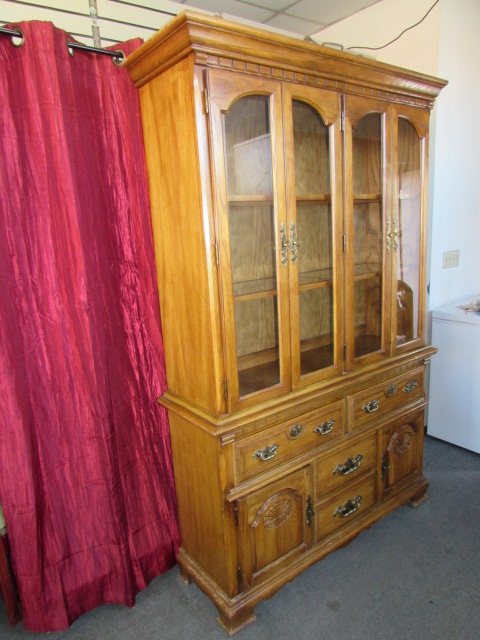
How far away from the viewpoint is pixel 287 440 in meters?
1.63

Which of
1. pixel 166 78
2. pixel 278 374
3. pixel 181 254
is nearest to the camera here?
pixel 166 78

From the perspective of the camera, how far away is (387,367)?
1924mm

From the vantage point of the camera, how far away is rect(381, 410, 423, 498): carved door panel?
2023 mm

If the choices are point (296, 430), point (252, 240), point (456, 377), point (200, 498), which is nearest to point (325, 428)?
point (296, 430)

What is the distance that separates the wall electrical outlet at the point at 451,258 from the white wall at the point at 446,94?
27 mm

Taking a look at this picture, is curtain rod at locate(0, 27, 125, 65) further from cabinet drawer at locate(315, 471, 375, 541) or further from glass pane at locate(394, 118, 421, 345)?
cabinet drawer at locate(315, 471, 375, 541)

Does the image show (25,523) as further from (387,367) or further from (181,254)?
(387,367)

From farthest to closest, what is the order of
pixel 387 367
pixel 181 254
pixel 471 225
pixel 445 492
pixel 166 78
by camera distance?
pixel 471 225, pixel 445 492, pixel 387 367, pixel 181 254, pixel 166 78

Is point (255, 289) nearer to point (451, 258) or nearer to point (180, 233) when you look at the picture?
point (180, 233)

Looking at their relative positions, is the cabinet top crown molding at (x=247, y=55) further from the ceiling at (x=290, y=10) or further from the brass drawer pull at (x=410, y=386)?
the brass drawer pull at (x=410, y=386)

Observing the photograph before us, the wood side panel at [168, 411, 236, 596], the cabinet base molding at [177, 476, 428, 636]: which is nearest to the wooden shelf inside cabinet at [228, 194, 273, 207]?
the wood side panel at [168, 411, 236, 596]

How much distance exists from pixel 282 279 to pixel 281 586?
116 centimetres

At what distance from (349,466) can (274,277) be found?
0.90m

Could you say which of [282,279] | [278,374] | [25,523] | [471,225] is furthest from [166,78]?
[471,225]
